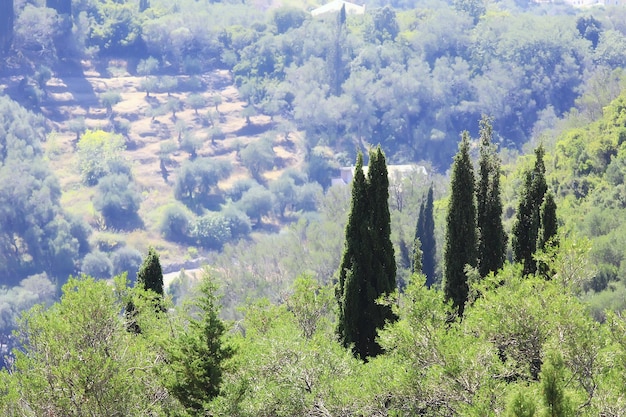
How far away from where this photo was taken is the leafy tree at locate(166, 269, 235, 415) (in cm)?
1848

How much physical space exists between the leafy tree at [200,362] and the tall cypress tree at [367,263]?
4.48m

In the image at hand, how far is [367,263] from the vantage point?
22.9m

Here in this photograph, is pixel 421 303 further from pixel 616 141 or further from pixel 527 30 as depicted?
pixel 527 30

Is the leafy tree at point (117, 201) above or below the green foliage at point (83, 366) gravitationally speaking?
below

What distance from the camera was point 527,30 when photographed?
428 ft

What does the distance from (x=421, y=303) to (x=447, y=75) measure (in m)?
111

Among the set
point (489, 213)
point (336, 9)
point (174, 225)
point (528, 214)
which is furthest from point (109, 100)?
point (528, 214)

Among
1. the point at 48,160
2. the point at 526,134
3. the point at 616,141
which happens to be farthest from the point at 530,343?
the point at 526,134

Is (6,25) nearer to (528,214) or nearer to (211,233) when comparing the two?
(211,233)

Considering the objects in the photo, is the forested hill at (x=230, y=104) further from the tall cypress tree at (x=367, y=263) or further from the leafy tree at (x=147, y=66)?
the tall cypress tree at (x=367, y=263)

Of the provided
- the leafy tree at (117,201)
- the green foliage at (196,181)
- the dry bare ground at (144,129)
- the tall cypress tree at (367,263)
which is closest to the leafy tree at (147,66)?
the dry bare ground at (144,129)

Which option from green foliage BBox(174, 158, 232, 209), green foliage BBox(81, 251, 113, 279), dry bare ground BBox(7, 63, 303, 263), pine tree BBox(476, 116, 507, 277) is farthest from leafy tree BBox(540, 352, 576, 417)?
green foliage BBox(174, 158, 232, 209)

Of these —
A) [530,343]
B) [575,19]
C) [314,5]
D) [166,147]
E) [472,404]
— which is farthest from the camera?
[314,5]

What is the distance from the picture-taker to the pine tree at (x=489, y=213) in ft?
82.6
